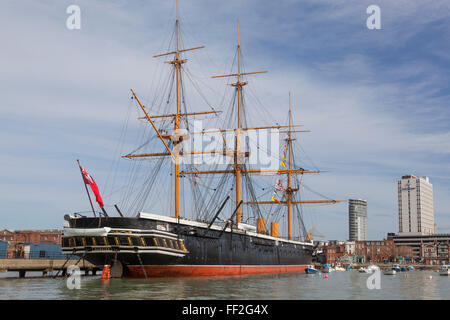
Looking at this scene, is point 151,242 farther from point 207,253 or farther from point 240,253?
point 240,253

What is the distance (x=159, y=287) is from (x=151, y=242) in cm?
716

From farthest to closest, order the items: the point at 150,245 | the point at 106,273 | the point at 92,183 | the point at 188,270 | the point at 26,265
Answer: the point at 26,265, the point at 188,270, the point at 106,273, the point at 150,245, the point at 92,183

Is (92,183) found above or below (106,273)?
above

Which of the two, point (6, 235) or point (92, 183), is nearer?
point (92, 183)

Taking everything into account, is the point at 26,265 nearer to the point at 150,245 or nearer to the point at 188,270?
the point at 188,270

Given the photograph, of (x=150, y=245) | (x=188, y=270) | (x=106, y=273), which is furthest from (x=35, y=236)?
(x=150, y=245)

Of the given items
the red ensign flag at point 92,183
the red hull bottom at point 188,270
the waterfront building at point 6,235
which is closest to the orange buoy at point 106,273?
the red hull bottom at point 188,270

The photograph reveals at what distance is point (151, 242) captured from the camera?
149 feet

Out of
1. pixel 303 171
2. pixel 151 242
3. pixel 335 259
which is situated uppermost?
pixel 303 171

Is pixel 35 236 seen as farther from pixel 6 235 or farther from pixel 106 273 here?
pixel 106 273

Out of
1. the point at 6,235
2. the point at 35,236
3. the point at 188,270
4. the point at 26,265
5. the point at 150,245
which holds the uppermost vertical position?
the point at 150,245

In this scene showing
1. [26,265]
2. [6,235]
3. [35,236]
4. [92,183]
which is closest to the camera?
[92,183]
